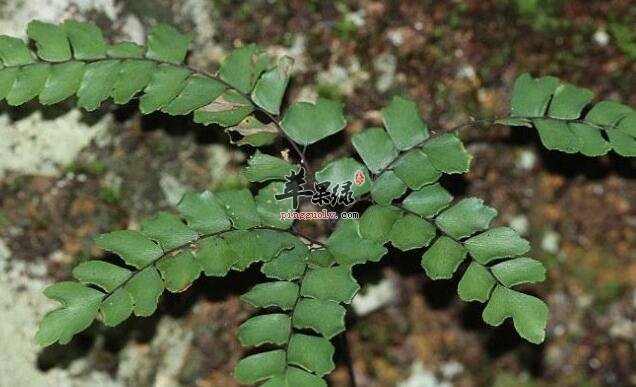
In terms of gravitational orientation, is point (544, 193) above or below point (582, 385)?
above

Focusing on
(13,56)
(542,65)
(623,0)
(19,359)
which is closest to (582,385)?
(542,65)

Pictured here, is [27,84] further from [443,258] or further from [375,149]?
[443,258]

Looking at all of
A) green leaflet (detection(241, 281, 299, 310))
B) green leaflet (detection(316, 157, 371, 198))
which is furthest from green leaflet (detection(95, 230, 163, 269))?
green leaflet (detection(316, 157, 371, 198))

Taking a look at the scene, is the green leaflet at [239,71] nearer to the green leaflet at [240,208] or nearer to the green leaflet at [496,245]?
the green leaflet at [240,208]

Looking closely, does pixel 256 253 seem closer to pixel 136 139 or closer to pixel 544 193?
pixel 136 139

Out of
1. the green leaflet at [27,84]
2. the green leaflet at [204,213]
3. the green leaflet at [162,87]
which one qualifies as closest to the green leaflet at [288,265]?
the green leaflet at [204,213]

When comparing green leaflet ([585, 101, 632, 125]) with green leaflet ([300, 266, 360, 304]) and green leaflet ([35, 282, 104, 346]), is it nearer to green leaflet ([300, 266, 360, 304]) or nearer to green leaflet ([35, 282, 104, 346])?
green leaflet ([300, 266, 360, 304])
